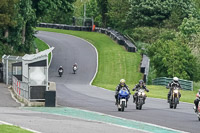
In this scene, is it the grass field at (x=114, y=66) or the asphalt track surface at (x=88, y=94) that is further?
the grass field at (x=114, y=66)

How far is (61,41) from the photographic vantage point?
80312 millimetres

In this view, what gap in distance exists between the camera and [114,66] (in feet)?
205

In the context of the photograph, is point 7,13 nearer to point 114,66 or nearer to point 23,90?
point 114,66

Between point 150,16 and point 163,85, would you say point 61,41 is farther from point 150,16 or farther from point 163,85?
point 163,85

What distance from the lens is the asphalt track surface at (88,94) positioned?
21156 millimetres

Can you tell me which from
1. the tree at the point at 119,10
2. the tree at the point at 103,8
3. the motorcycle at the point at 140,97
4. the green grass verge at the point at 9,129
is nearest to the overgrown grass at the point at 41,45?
the tree at the point at 119,10

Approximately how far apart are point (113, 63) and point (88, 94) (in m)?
26.7

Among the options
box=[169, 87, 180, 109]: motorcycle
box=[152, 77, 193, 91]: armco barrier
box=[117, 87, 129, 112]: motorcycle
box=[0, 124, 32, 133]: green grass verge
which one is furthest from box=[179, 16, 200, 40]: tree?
box=[0, 124, 32, 133]: green grass verge

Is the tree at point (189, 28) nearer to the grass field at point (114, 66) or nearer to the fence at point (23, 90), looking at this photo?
the grass field at point (114, 66)

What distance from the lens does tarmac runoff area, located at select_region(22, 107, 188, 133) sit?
17797 mm

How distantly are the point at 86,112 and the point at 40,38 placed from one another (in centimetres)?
5998

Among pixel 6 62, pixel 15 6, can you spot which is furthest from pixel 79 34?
pixel 6 62

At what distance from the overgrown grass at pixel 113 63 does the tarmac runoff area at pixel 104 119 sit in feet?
77.5

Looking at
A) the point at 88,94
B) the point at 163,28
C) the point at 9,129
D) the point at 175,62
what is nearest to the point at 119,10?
the point at 163,28
